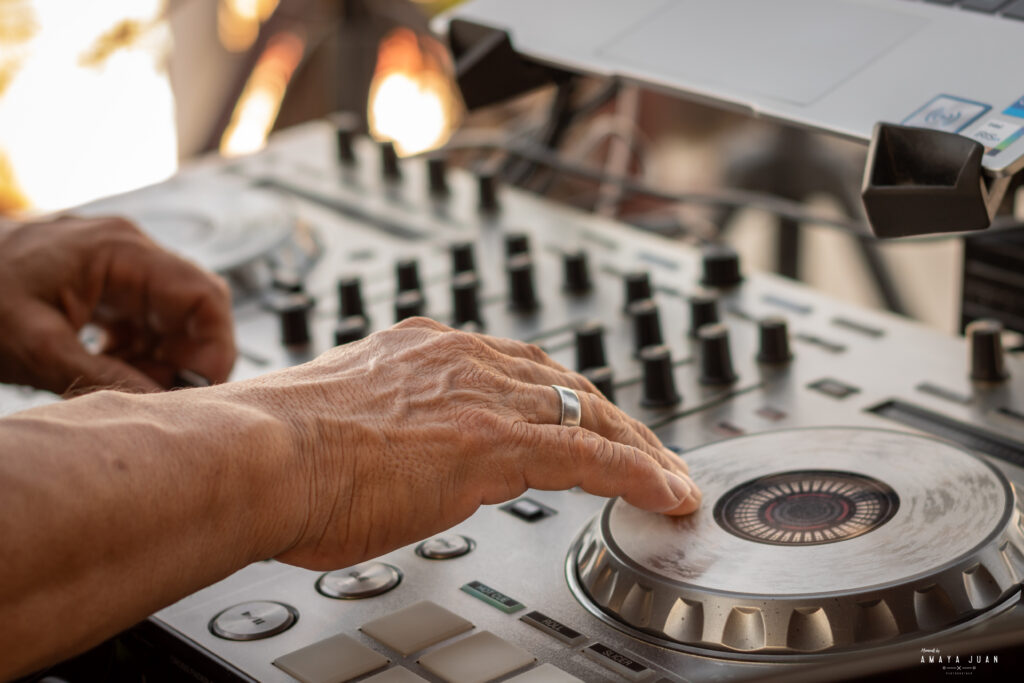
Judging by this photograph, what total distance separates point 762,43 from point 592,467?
0.43 meters

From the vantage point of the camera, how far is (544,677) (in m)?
0.68

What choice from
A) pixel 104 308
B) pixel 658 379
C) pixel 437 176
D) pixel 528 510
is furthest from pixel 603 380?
pixel 437 176

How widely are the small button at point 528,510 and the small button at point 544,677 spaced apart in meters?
0.20

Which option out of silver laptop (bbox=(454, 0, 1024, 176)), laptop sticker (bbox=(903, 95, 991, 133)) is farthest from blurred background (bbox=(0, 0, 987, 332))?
laptop sticker (bbox=(903, 95, 991, 133))

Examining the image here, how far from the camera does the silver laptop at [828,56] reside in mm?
840

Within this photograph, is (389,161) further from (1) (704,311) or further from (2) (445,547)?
(2) (445,547)

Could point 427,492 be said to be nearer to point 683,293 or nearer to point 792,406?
point 792,406

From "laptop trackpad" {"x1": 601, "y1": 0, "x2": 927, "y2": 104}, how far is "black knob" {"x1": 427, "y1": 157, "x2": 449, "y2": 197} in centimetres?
51

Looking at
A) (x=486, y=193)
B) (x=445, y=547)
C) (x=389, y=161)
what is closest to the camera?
(x=445, y=547)

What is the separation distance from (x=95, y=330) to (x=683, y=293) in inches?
24.0

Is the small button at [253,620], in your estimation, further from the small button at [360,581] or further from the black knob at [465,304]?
the black knob at [465,304]

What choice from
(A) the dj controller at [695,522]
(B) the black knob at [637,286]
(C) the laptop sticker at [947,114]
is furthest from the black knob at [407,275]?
(C) the laptop sticker at [947,114]

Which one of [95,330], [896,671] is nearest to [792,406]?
[896,671]

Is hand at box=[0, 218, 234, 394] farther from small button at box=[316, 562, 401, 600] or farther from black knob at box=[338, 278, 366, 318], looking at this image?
small button at box=[316, 562, 401, 600]
